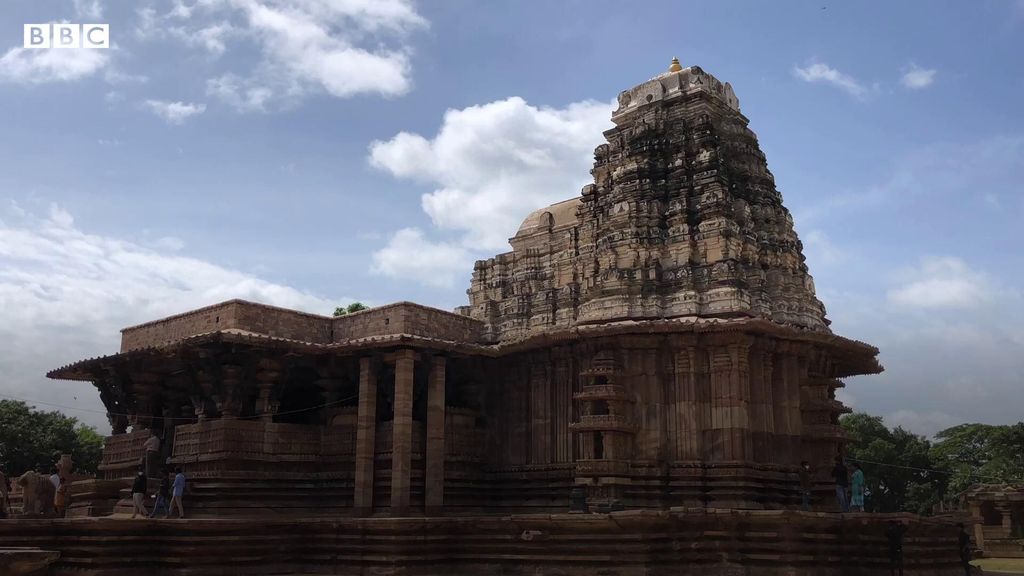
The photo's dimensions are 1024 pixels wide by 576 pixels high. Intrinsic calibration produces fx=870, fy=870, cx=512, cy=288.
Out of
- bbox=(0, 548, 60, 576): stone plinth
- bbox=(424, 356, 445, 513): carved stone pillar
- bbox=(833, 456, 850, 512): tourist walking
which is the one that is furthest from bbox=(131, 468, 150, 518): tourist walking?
bbox=(833, 456, 850, 512): tourist walking

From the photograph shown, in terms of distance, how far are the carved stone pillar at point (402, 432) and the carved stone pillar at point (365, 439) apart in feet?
2.00

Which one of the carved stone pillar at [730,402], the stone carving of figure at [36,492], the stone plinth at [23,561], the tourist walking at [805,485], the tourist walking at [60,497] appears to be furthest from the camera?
the carved stone pillar at [730,402]

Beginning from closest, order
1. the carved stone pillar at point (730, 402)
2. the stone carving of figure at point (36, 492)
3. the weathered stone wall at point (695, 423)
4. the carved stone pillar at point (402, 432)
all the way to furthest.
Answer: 1. the stone carving of figure at point (36, 492)
2. the carved stone pillar at point (730, 402)
3. the weathered stone wall at point (695, 423)
4. the carved stone pillar at point (402, 432)

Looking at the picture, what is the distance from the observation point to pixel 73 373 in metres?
23.1

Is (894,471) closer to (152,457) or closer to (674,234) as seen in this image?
(674,234)

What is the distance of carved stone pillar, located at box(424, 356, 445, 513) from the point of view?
19328 millimetres

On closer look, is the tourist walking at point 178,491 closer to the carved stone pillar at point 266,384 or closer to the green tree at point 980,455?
the carved stone pillar at point 266,384

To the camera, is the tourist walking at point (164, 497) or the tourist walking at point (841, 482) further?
the tourist walking at point (841, 482)

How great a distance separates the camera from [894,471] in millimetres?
47156

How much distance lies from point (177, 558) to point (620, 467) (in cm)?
873

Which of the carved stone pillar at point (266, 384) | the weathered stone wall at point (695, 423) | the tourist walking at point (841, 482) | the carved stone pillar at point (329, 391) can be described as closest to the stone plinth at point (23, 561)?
the carved stone pillar at point (266, 384)

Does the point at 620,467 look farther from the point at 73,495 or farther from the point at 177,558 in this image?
the point at 73,495

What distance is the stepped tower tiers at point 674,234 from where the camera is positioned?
64.7 feet

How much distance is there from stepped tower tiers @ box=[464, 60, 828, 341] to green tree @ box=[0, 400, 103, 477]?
29240 millimetres
